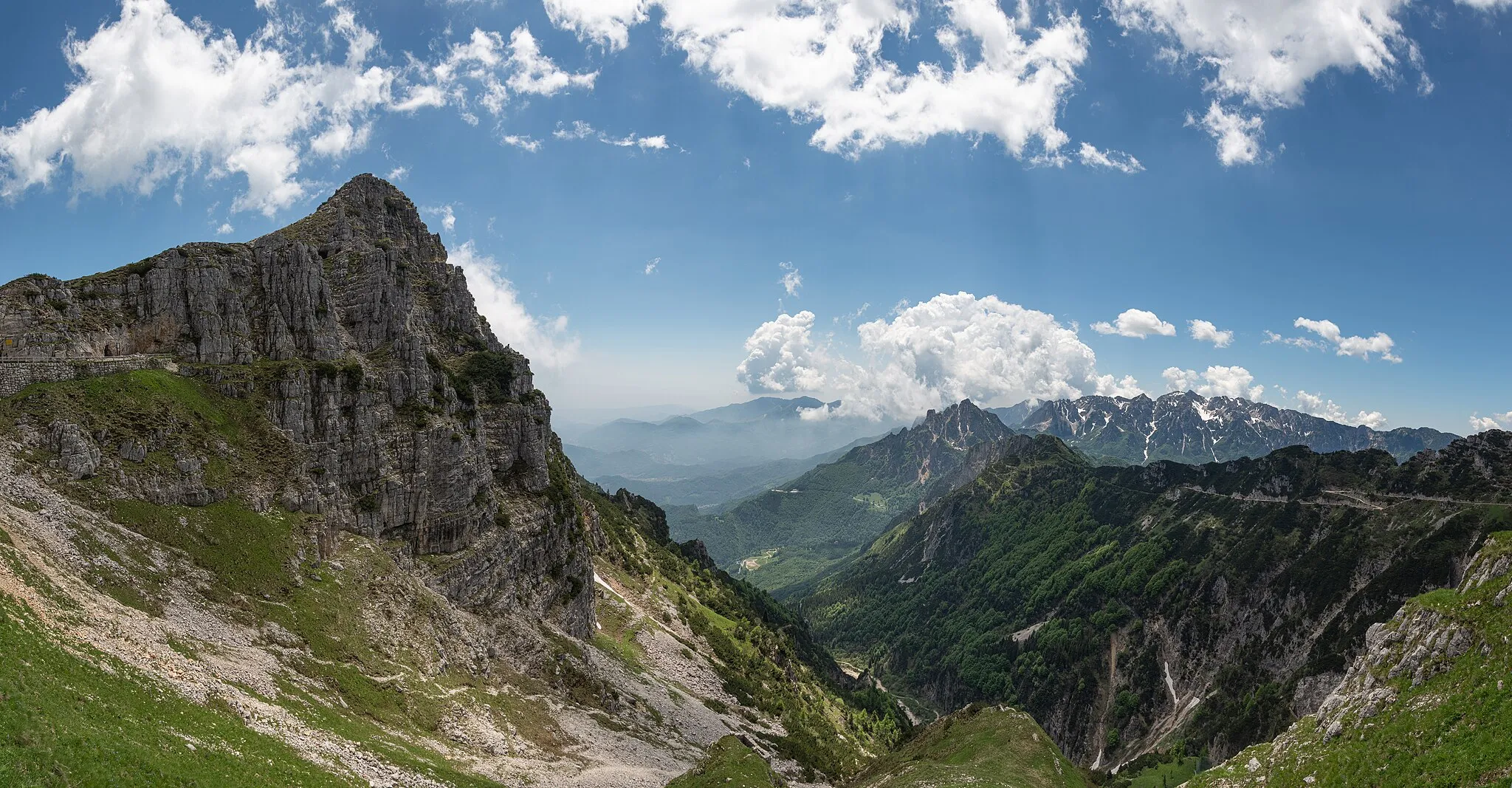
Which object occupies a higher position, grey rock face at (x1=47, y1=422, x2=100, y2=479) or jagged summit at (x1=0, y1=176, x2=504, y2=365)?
jagged summit at (x1=0, y1=176, x2=504, y2=365)

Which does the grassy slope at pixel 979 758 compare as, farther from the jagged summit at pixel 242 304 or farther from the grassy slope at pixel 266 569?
the jagged summit at pixel 242 304

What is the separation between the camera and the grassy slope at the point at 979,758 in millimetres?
71250

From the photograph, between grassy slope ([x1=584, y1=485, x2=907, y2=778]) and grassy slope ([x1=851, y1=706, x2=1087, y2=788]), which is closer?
grassy slope ([x1=851, y1=706, x2=1087, y2=788])

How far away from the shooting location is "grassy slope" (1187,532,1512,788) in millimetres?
33094

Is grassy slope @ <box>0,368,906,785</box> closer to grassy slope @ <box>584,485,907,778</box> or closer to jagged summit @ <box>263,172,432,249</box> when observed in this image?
jagged summit @ <box>263,172,432,249</box>

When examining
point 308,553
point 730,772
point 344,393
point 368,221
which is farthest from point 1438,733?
point 368,221

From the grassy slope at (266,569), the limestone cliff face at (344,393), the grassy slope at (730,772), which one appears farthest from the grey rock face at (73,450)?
the grassy slope at (730,772)

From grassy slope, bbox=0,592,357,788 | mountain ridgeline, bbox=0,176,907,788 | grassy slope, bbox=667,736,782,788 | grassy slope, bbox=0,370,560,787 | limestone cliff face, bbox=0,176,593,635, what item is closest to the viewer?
grassy slope, bbox=0,592,357,788

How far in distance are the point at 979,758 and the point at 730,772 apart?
31369 mm

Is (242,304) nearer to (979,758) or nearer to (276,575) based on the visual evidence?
(276,575)

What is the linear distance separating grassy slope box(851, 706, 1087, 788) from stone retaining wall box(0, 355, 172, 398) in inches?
3612

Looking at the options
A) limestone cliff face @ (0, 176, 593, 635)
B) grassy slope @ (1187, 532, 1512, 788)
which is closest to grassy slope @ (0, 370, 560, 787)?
limestone cliff face @ (0, 176, 593, 635)

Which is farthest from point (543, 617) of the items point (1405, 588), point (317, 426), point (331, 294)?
point (1405, 588)

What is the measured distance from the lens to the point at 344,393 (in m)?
84.5
